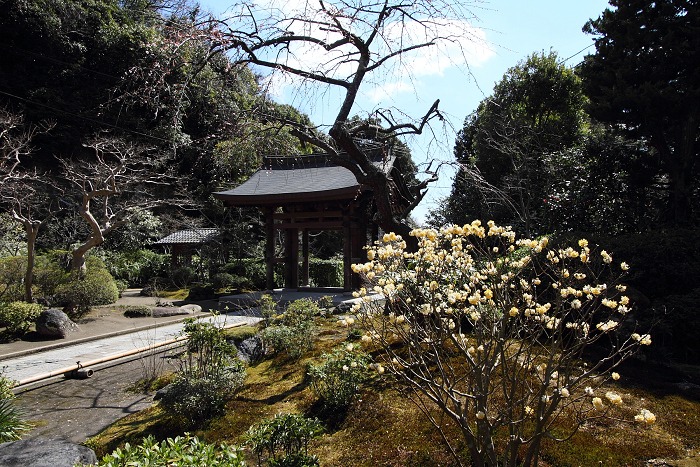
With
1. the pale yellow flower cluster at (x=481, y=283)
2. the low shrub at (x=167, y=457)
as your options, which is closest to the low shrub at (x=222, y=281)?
the pale yellow flower cluster at (x=481, y=283)

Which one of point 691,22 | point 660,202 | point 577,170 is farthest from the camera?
point 577,170

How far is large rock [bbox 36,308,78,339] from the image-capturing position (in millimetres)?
8273

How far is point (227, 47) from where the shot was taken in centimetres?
416

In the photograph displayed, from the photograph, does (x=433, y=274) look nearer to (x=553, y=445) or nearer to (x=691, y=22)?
(x=553, y=445)

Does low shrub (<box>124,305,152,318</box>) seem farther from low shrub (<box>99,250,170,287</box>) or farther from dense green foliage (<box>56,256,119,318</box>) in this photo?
low shrub (<box>99,250,170,287</box>)

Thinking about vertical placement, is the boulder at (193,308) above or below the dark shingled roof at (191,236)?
below

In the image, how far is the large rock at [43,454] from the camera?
2.11m

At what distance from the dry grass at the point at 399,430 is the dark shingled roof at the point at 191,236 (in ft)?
46.4

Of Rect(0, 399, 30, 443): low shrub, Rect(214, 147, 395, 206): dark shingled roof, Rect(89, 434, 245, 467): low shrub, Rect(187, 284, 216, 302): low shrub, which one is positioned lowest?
Rect(187, 284, 216, 302): low shrub

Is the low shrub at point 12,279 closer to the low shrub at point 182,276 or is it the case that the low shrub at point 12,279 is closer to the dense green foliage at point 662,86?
the low shrub at point 182,276

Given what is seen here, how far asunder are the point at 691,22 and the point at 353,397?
8369 millimetres

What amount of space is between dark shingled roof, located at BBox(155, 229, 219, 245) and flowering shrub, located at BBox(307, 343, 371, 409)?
48.9ft

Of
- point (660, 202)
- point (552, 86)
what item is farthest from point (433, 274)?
point (552, 86)

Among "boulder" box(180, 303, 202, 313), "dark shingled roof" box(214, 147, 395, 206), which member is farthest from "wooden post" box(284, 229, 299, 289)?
"boulder" box(180, 303, 202, 313)
